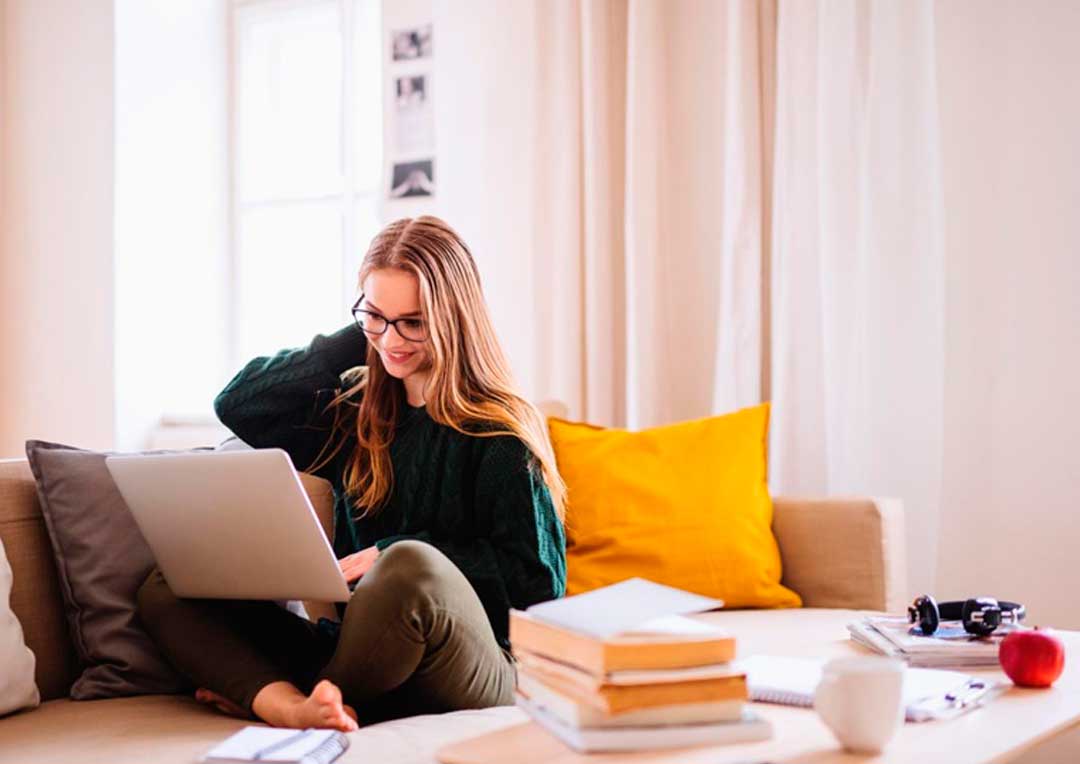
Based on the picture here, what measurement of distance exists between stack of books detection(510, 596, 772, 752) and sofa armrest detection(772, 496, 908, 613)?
50.9 inches

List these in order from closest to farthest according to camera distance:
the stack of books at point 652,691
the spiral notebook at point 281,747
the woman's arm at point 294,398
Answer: the stack of books at point 652,691 → the spiral notebook at point 281,747 → the woman's arm at point 294,398

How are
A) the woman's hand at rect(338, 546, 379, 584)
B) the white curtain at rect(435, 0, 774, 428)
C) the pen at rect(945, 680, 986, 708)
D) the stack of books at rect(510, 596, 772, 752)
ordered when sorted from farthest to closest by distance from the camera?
1. the white curtain at rect(435, 0, 774, 428)
2. the woman's hand at rect(338, 546, 379, 584)
3. the pen at rect(945, 680, 986, 708)
4. the stack of books at rect(510, 596, 772, 752)

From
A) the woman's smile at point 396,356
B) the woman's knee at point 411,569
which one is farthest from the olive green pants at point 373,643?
the woman's smile at point 396,356

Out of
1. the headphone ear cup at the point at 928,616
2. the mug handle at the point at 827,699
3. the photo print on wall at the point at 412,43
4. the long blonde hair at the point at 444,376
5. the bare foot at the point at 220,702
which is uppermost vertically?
the photo print on wall at the point at 412,43

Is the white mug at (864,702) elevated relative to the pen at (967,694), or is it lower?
elevated

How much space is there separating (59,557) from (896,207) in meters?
1.81

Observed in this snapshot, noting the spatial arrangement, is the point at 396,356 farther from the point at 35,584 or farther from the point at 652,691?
the point at 652,691

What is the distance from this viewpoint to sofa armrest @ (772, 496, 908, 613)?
7.87 ft

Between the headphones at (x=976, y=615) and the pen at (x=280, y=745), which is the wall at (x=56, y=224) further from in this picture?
the headphones at (x=976, y=615)

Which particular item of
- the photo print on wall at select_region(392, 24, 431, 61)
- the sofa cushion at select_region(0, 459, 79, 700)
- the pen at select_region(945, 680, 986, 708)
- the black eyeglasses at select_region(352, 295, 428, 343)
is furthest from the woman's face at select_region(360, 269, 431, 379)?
the photo print on wall at select_region(392, 24, 431, 61)

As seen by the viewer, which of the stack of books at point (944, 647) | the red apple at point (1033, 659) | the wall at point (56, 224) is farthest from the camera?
the wall at point (56, 224)

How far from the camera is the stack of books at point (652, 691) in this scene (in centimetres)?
113

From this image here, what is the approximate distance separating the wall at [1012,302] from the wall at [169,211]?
2304mm

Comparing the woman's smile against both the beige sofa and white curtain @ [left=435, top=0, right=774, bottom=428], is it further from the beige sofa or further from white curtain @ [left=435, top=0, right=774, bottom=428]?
white curtain @ [left=435, top=0, right=774, bottom=428]
